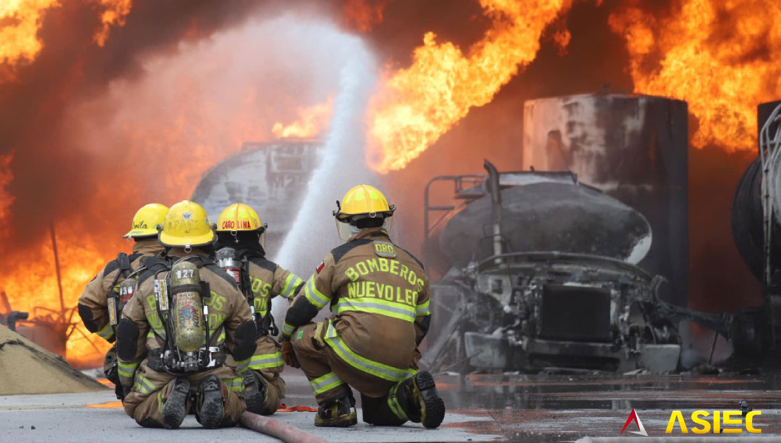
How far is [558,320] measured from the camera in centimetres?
Result: 1480

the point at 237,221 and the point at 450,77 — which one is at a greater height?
the point at 450,77

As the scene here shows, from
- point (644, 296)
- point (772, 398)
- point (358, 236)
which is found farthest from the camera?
point (644, 296)

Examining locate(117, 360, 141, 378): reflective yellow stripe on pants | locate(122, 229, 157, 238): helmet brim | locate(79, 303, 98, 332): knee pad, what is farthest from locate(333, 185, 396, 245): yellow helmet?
locate(79, 303, 98, 332): knee pad

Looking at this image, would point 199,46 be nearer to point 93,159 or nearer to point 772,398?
point 93,159

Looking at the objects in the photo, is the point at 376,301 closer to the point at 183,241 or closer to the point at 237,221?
the point at 183,241

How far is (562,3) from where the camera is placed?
25250mm

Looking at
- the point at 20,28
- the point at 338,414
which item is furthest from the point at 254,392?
the point at 20,28

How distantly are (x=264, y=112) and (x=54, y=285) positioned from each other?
5702mm

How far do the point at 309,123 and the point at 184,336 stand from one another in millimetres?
18508

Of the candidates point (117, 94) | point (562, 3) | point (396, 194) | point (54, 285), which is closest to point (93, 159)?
point (117, 94)

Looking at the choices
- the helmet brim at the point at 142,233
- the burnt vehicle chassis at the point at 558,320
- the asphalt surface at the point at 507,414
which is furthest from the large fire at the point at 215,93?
the helmet brim at the point at 142,233

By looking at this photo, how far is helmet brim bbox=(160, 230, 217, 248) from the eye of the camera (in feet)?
21.9

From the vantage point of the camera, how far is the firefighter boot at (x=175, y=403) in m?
6.30

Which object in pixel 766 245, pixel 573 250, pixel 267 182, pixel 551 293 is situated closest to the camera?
pixel 551 293
